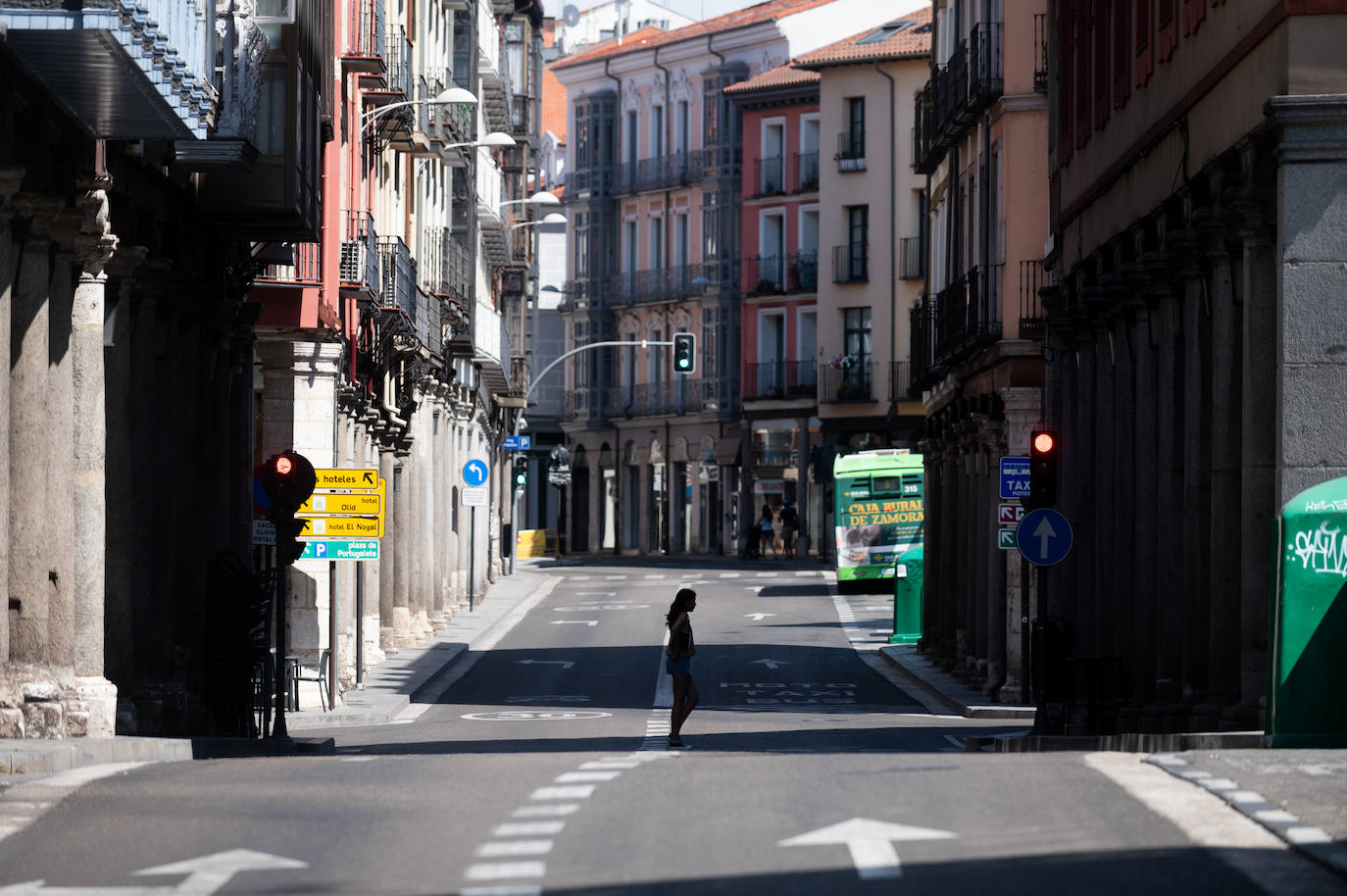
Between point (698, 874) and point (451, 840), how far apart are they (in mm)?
1904

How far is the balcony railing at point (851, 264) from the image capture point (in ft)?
284

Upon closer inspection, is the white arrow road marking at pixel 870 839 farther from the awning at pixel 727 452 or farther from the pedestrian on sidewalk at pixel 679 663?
the awning at pixel 727 452

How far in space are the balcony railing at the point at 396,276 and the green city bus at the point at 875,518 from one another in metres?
19.3

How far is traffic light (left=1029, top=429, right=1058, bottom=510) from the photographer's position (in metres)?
27.0

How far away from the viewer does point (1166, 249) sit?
25.7m

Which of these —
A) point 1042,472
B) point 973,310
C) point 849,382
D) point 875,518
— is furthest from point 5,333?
point 849,382

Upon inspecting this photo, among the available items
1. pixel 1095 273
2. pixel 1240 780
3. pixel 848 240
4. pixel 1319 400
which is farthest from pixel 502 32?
pixel 1240 780

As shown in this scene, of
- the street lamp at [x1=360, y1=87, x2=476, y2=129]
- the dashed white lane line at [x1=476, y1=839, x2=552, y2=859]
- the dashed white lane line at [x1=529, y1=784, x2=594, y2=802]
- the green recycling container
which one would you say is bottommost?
the dashed white lane line at [x1=529, y1=784, x2=594, y2=802]

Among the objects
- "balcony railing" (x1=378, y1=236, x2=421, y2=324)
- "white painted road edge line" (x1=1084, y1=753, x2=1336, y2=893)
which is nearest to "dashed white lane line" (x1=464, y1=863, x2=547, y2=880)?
"white painted road edge line" (x1=1084, y1=753, x2=1336, y2=893)

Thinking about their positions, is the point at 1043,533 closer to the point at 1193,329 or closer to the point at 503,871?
the point at 1193,329

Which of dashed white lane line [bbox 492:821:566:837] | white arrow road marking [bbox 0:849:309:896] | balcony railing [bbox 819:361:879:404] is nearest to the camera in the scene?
white arrow road marking [bbox 0:849:309:896]

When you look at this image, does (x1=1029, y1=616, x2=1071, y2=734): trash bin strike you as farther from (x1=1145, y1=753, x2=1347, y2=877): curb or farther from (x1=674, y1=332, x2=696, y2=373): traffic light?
(x1=674, y1=332, x2=696, y2=373): traffic light

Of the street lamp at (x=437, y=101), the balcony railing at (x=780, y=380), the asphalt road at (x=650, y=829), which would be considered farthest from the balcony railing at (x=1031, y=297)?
the balcony railing at (x=780, y=380)

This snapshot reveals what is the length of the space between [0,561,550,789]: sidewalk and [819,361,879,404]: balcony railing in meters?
22.6
